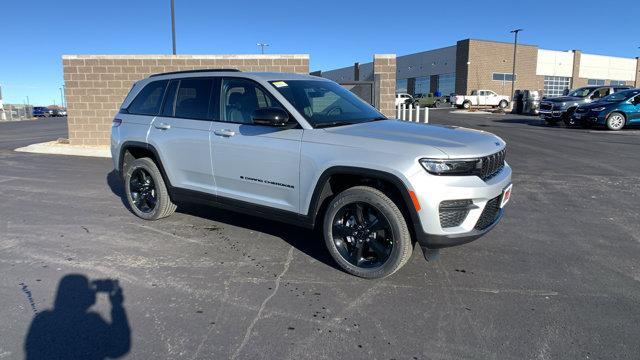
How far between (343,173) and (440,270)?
4.26 ft

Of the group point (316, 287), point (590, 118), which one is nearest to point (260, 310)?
point (316, 287)

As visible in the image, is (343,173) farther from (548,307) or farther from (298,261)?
(548,307)

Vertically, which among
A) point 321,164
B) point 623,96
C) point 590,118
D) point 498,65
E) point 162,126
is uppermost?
point 498,65

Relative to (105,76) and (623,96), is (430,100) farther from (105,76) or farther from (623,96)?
(105,76)

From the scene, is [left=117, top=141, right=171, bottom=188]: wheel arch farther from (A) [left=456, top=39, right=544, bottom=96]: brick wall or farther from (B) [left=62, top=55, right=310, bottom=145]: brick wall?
(A) [left=456, top=39, right=544, bottom=96]: brick wall

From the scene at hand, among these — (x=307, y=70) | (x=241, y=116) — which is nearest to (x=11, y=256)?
(x=241, y=116)

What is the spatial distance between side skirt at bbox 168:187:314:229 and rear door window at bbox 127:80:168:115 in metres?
1.08

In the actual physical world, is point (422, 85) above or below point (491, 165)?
above

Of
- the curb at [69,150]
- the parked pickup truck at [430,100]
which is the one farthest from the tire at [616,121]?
the parked pickup truck at [430,100]

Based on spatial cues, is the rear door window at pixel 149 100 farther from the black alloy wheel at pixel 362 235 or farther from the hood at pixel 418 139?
the black alloy wheel at pixel 362 235

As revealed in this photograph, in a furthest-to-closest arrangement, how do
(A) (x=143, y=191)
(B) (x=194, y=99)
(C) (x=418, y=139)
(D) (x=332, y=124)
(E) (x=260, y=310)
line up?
1. (A) (x=143, y=191)
2. (B) (x=194, y=99)
3. (D) (x=332, y=124)
4. (C) (x=418, y=139)
5. (E) (x=260, y=310)

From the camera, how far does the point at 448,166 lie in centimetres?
358

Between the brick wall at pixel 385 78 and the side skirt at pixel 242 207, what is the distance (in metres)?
7.76

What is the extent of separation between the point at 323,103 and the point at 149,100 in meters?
2.42
